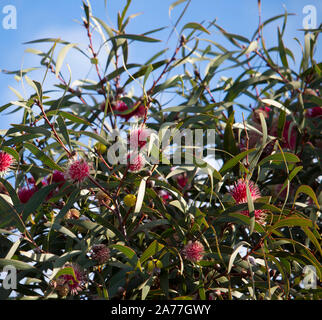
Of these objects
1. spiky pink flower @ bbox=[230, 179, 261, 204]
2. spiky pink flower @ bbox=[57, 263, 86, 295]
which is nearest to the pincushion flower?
Answer: spiky pink flower @ bbox=[230, 179, 261, 204]

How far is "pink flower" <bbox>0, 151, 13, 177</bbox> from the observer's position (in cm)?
102

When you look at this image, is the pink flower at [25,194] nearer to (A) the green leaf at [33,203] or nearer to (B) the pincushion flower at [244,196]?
(A) the green leaf at [33,203]

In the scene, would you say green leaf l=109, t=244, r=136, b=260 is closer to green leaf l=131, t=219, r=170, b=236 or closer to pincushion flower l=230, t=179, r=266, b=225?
green leaf l=131, t=219, r=170, b=236

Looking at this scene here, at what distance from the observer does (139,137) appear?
2.93ft

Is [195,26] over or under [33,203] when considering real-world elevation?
over

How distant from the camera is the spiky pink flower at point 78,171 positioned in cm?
89

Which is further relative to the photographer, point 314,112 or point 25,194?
point 314,112

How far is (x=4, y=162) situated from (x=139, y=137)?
0.33 metres

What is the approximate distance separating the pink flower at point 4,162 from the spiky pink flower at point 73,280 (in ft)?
0.91

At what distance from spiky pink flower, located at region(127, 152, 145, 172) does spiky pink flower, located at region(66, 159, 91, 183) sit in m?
0.08

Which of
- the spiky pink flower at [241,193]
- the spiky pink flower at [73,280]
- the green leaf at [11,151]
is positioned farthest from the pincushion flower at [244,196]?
the green leaf at [11,151]

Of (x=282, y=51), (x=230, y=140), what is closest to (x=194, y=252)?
(x=230, y=140)

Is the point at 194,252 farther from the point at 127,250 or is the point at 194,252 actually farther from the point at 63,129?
the point at 63,129
